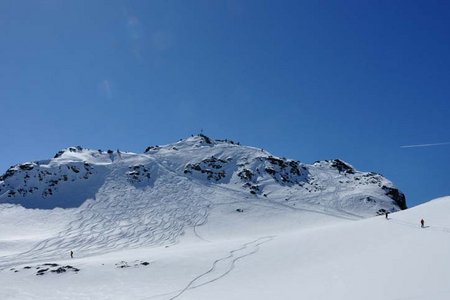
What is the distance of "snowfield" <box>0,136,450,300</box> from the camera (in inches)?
A: 1118

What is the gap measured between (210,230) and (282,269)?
3605cm

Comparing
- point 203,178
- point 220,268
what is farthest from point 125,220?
point 220,268

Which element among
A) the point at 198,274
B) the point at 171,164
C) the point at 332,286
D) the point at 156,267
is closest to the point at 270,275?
the point at 198,274

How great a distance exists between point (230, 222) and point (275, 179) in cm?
3104

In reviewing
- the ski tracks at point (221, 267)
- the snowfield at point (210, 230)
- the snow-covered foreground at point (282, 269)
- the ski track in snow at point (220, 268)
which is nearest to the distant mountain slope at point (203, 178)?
the snowfield at point (210, 230)

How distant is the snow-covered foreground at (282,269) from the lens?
2305 centimetres

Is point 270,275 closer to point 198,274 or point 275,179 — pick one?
point 198,274

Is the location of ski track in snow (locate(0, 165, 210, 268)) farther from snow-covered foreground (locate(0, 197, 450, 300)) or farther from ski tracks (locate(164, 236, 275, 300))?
ski tracks (locate(164, 236, 275, 300))

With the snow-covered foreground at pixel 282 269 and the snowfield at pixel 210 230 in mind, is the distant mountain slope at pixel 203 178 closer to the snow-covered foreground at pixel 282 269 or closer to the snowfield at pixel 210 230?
the snowfield at pixel 210 230

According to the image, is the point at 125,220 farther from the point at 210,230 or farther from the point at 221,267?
the point at 221,267

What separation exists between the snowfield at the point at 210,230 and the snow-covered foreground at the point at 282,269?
0.14 metres

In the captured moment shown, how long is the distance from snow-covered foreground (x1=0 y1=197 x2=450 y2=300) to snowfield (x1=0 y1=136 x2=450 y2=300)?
0.14 m

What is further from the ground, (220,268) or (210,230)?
(210,230)

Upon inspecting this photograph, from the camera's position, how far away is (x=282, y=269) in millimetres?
34125
